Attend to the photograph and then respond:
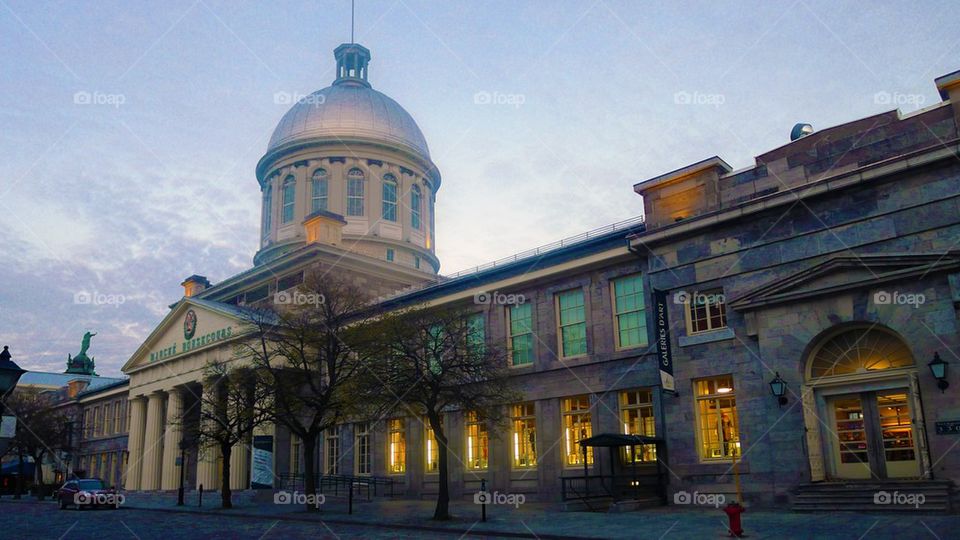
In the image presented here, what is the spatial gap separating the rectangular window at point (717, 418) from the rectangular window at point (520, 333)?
8.54m

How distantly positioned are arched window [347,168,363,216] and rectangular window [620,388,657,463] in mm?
37899

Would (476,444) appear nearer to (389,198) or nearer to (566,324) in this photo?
(566,324)

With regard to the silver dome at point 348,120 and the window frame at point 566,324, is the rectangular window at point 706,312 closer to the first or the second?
the window frame at point 566,324

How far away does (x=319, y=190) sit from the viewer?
63969mm

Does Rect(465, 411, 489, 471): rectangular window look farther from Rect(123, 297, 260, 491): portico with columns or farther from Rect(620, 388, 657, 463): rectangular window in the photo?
Rect(123, 297, 260, 491): portico with columns

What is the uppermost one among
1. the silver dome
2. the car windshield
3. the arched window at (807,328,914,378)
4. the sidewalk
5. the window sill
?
the silver dome

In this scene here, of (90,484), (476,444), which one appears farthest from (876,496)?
(90,484)

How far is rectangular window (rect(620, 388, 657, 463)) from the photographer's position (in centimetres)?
2880

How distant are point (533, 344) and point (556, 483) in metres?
5.72

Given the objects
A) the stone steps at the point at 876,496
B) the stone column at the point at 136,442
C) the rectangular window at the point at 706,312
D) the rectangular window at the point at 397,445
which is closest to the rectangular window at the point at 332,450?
the rectangular window at the point at 397,445

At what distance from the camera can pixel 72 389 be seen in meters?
83.4

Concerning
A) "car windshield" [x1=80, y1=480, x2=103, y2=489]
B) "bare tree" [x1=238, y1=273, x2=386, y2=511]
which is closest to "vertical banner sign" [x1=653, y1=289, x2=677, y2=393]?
"bare tree" [x1=238, y1=273, x2=386, y2=511]

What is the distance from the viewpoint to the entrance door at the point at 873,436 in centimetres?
2228

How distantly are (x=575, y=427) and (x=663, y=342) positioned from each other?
245 inches
